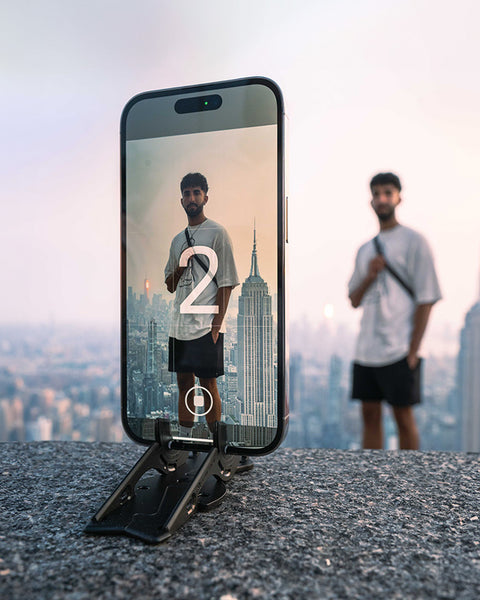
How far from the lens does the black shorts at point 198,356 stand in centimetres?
60

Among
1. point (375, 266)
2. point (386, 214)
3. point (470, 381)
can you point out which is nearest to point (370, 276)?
point (375, 266)

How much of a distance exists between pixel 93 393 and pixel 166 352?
1.23m

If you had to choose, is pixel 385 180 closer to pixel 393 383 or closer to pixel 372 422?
pixel 393 383

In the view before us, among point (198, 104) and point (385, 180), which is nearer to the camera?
point (198, 104)

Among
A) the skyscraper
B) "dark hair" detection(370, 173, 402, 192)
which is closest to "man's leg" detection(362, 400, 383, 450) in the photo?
the skyscraper

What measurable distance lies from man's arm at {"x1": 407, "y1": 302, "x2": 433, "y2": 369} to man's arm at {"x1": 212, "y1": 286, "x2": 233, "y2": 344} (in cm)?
100

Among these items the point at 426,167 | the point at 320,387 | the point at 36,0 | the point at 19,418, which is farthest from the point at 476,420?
the point at 36,0

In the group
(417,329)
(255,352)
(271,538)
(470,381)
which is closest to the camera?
(271,538)

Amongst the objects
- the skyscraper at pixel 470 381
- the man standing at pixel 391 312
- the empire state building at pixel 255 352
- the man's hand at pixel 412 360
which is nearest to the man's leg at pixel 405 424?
the man standing at pixel 391 312

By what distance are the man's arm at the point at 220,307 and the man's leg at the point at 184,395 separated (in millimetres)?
56

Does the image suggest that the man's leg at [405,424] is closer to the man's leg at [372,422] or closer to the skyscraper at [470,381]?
the man's leg at [372,422]

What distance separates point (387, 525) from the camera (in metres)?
0.51

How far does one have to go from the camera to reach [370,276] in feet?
4.89

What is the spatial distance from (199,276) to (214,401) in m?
0.15
